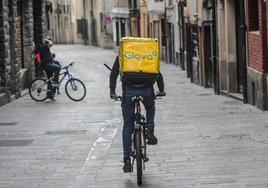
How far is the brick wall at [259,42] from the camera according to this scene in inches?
675

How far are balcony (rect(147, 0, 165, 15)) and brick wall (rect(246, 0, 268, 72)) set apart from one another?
26.5m

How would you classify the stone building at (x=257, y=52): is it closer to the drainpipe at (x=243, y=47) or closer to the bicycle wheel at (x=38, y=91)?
the drainpipe at (x=243, y=47)

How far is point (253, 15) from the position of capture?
61.2 ft

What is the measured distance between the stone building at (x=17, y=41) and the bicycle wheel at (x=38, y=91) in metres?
0.69

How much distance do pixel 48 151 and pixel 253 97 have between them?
736 centimetres

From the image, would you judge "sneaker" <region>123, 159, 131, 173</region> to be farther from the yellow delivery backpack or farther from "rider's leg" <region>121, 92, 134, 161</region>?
the yellow delivery backpack

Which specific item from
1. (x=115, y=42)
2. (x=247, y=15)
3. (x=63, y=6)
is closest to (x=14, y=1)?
(x=247, y=15)

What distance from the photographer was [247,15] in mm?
18719

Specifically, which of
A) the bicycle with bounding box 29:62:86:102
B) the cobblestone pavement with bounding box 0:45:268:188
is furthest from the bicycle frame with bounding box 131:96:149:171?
the bicycle with bounding box 29:62:86:102

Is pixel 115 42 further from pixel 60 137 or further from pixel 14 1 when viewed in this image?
pixel 60 137

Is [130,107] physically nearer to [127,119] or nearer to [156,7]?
[127,119]

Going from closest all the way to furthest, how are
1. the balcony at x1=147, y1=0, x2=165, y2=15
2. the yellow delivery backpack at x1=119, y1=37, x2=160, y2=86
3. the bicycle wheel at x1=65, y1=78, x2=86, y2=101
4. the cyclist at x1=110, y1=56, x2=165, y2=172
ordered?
the yellow delivery backpack at x1=119, y1=37, x2=160, y2=86, the cyclist at x1=110, y1=56, x2=165, y2=172, the bicycle wheel at x1=65, y1=78, x2=86, y2=101, the balcony at x1=147, y1=0, x2=165, y2=15

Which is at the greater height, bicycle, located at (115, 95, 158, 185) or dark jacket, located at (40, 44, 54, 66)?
dark jacket, located at (40, 44, 54, 66)

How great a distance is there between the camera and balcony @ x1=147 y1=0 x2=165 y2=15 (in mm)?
45219
